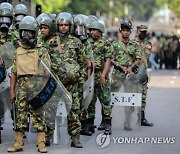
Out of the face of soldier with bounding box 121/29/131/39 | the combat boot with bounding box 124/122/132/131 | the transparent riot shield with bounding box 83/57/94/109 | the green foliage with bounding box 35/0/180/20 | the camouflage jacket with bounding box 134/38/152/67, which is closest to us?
the transparent riot shield with bounding box 83/57/94/109

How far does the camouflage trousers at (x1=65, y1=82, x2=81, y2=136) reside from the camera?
10664 mm

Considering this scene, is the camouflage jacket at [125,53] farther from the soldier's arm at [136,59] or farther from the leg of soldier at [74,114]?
the leg of soldier at [74,114]

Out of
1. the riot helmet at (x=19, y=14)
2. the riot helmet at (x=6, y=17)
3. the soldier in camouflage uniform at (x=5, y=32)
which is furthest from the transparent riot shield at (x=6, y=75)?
the riot helmet at (x=19, y=14)

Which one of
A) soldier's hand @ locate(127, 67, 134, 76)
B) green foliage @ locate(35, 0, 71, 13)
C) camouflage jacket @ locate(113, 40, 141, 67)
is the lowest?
soldier's hand @ locate(127, 67, 134, 76)

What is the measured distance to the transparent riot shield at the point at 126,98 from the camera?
42.0 feet

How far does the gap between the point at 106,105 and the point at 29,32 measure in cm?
270

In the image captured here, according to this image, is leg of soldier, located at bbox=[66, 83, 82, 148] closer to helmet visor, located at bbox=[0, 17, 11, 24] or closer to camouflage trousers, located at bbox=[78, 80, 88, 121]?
camouflage trousers, located at bbox=[78, 80, 88, 121]

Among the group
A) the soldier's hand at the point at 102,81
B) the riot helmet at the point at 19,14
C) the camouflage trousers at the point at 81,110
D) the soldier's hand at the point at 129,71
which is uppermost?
the riot helmet at the point at 19,14

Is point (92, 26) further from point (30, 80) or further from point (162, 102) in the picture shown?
point (162, 102)

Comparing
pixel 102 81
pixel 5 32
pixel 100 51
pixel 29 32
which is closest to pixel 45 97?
pixel 29 32

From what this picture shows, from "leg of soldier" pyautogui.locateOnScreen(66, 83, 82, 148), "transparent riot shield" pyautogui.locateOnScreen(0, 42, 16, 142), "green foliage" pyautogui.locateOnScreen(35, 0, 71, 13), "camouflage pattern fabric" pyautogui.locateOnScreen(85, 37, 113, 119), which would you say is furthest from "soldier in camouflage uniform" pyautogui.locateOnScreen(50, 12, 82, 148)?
"green foliage" pyautogui.locateOnScreen(35, 0, 71, 13)

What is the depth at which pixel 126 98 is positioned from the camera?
504 inches

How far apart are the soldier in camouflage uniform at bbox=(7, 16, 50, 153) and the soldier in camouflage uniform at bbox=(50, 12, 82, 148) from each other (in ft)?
1.35

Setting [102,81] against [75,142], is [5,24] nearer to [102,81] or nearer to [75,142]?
[102,81]
